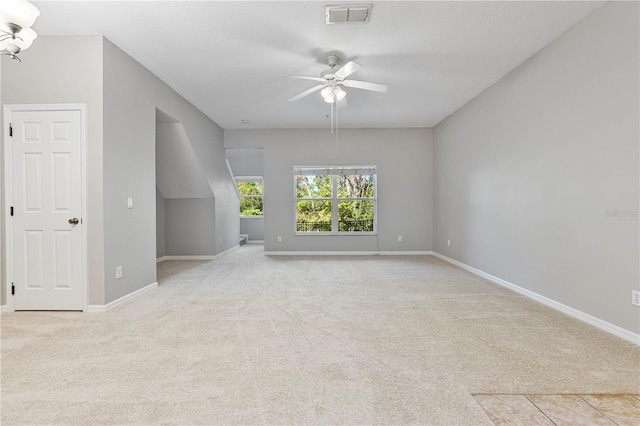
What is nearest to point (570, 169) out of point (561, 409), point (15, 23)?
point (561, 409)

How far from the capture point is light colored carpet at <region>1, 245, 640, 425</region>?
61.8 inches

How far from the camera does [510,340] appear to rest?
92.5 inches

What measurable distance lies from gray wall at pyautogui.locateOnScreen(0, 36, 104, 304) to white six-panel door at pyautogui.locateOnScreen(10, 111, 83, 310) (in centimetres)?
11

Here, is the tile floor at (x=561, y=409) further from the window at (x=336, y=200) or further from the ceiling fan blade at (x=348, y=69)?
the window at (x=336, y=200)

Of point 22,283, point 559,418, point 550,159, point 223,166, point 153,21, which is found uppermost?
point 153,21

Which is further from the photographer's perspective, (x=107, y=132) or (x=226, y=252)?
(x=226, y=252)

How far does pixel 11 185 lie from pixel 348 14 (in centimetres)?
362

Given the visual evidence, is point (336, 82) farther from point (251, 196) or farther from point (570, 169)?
point (251, 196)

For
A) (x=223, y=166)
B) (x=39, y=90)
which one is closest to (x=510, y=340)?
(x=39, y=90)

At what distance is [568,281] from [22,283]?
5.36 metres

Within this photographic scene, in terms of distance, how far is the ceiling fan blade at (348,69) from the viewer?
3.03 metres

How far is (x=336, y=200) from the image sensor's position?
266 inches

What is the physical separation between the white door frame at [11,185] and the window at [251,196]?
6.26m

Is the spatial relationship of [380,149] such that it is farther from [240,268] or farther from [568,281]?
[568,281]
